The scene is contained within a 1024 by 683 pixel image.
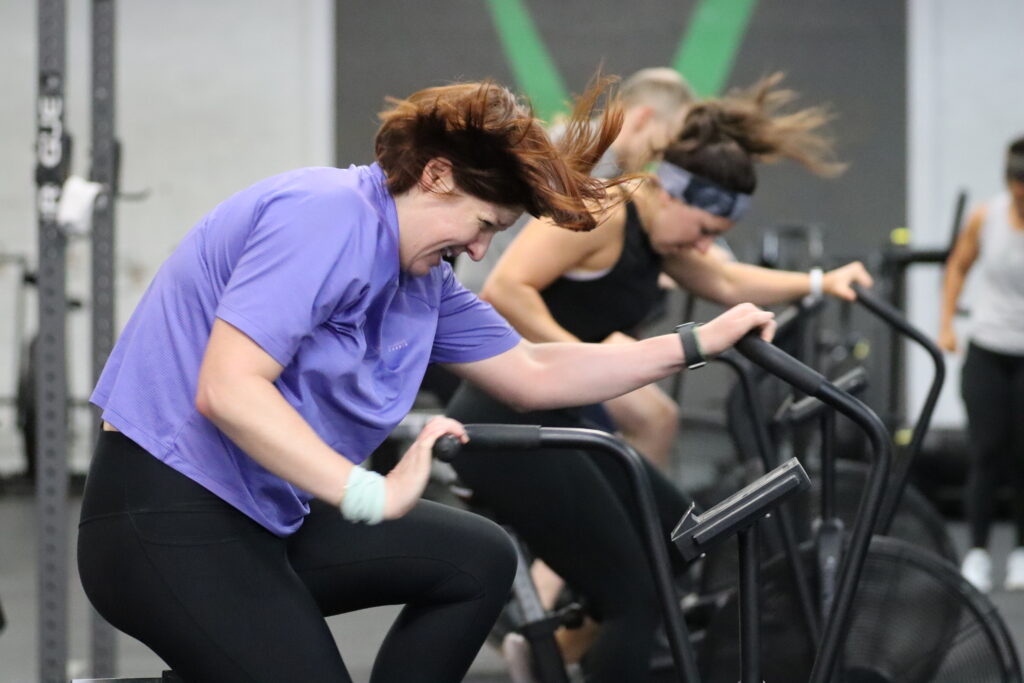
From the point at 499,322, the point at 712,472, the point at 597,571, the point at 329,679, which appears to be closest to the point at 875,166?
the point at 712,472

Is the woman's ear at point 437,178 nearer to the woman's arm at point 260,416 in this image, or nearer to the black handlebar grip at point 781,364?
the woman's arm at point 260,416

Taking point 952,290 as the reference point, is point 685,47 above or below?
above

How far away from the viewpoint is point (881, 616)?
A: 251cm

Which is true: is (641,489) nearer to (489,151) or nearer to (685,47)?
(489,151)

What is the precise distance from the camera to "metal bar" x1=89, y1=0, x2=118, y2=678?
300cm

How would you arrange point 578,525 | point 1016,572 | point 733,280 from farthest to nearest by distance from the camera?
point 1016,572 < point 733,280 < point 578,525

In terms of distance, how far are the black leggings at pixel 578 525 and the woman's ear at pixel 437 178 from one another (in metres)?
0.88

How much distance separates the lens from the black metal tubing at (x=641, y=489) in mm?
1634

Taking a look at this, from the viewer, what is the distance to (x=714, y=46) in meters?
6.86

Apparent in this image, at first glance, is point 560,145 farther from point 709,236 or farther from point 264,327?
point 709,236

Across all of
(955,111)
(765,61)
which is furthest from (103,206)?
(955,111)

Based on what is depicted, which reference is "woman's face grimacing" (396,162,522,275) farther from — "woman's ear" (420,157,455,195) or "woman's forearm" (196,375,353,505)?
"woman's forearm" (196,375,353,505)

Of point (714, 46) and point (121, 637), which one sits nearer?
point (121, 637)

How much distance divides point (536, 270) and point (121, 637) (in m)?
2.17
